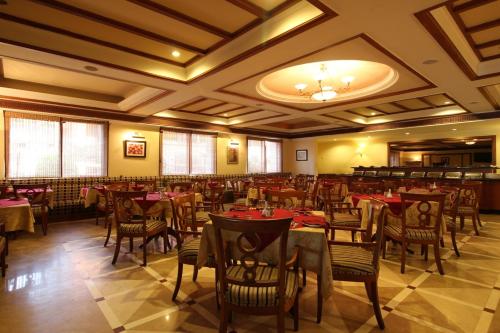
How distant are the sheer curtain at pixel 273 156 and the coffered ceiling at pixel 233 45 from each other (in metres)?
5.61

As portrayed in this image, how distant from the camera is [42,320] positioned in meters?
2.25

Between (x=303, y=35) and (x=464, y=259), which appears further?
(x=464, y=259)

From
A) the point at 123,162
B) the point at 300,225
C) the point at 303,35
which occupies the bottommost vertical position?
the point at 300,225

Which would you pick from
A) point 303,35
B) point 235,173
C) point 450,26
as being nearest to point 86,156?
point 235,173

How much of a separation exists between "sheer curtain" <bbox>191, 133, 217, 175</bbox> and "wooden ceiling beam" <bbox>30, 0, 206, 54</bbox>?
17.6 ft

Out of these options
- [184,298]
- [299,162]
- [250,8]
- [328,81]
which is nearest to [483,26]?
[328,81]

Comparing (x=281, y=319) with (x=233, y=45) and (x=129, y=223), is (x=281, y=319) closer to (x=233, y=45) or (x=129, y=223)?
(x=129, y=223)

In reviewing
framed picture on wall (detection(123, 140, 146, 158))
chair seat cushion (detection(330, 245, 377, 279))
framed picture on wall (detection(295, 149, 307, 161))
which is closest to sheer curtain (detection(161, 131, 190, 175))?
framed picture on wall (detection(123, 140, 146, 158))

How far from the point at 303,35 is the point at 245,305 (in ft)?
8.55

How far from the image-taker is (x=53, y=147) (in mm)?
6324

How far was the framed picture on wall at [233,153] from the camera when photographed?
9922mm

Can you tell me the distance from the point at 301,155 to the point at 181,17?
955cm

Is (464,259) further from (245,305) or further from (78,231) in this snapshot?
(78,231)

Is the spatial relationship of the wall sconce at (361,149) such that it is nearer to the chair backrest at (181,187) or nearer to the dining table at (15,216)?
the chair backrest at (181,187)
